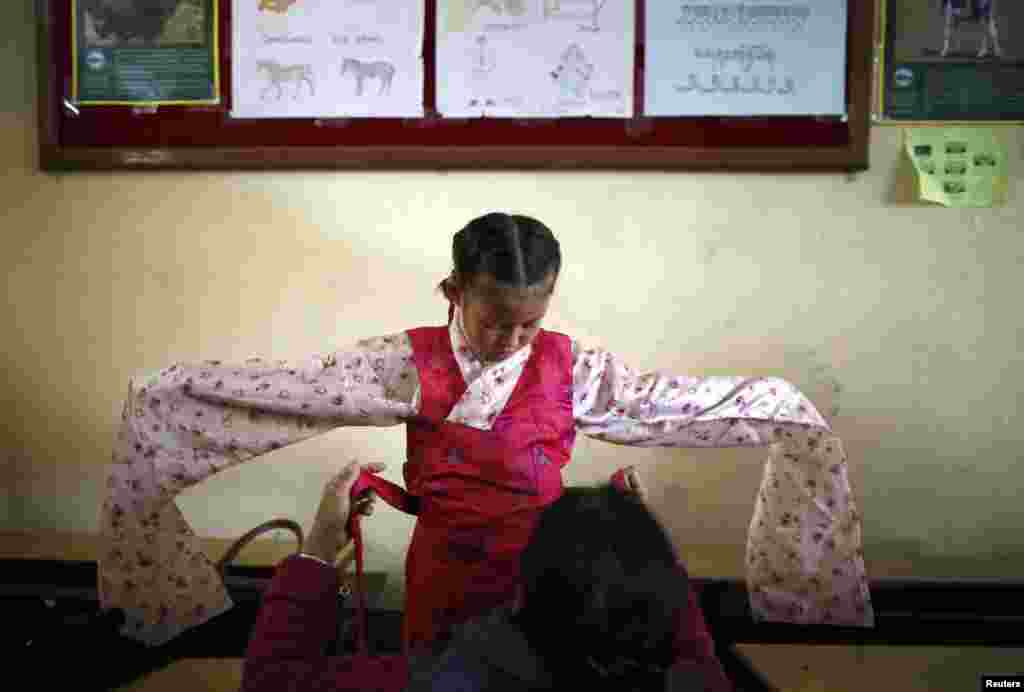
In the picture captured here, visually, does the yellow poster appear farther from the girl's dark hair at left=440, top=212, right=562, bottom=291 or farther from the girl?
the girl's dark hair at left=440, top=212, right=562, bottom=291

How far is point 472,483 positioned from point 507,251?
24cm

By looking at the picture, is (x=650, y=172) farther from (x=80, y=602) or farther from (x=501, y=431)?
(x=80, y=602)

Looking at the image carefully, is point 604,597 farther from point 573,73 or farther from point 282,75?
point 282,75

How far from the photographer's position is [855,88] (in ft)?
3.74

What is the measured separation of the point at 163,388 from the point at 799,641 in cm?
81

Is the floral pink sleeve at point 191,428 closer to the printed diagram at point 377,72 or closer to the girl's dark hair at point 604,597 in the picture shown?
the girl's dark hair at point 604,597

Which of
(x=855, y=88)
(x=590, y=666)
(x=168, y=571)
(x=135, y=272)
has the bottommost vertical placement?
(x=168, y=571)

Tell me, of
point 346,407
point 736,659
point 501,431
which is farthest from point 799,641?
point 346,407

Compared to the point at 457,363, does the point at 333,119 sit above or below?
above

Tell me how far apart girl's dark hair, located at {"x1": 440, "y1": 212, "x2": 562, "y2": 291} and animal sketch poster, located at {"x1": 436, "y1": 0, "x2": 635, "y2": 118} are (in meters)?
0.50

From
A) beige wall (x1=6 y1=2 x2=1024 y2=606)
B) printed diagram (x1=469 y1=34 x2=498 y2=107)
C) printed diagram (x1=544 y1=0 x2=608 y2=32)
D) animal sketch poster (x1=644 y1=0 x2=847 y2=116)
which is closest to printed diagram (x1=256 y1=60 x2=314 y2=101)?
beige wall (x1=6 y1=2 x2=1024 y2=606)

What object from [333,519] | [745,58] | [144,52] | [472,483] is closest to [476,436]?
[472,483]

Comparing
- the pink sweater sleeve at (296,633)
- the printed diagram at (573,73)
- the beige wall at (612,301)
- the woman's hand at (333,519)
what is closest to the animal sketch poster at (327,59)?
the beige wall at (612,301)

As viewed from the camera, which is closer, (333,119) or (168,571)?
(168,571)
